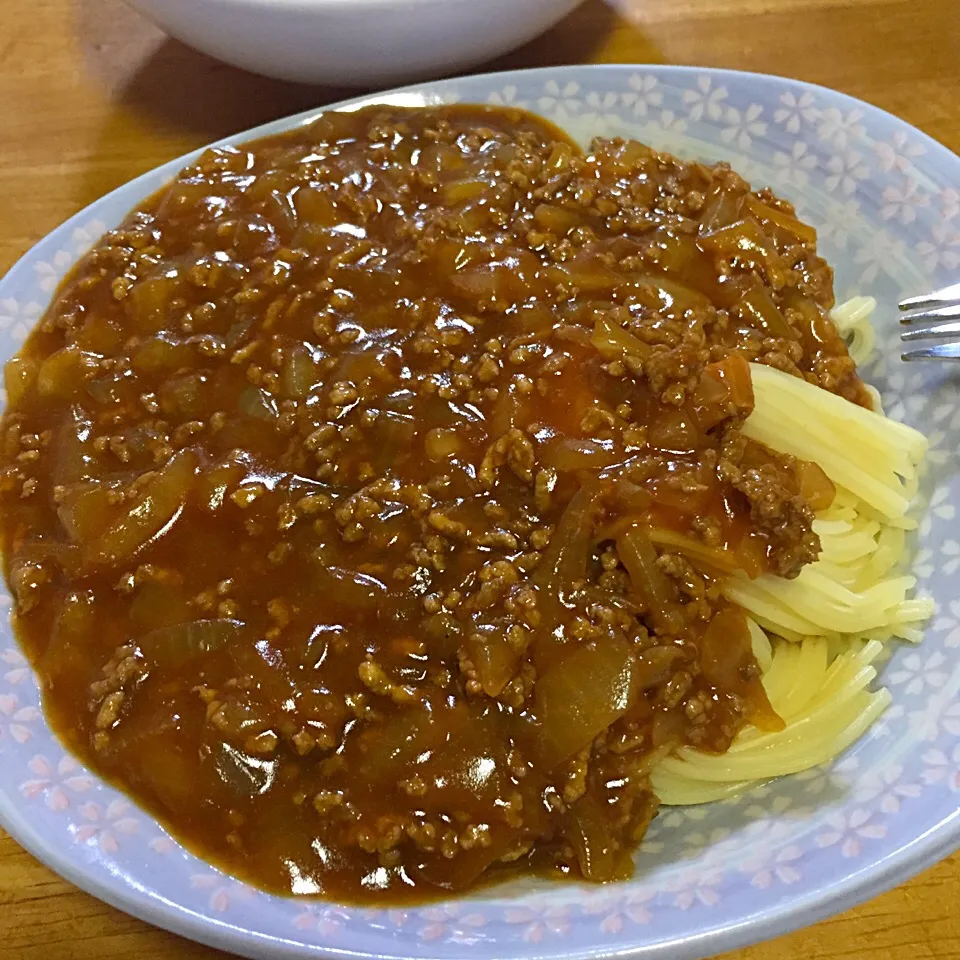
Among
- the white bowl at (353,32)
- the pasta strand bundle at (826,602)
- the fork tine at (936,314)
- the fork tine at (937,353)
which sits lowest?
the pasta strand bundle at (826,602)

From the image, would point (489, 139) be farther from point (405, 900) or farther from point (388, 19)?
point (405, 900)

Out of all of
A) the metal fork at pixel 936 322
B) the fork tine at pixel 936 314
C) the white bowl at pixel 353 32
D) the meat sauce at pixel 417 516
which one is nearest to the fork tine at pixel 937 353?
the metal fork at pixel 936 322

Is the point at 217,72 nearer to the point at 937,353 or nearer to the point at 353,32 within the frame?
the point at 353,32

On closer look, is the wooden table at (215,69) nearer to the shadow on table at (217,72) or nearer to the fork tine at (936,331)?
the shadow on table at (217,72)

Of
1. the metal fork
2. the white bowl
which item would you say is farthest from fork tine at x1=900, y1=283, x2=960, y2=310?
the white bowl

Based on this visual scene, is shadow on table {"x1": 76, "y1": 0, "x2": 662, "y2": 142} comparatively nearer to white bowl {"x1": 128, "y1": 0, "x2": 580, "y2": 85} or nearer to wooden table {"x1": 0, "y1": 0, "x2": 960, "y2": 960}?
wooden table {"x1": 0, "y1": 0, "x2": 960, "y2": 960}

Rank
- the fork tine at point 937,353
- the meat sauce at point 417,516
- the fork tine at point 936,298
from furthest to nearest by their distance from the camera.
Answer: the fork tine at point 936,298, the fork tine at point 937,353, the meat sauce at point 417,516
